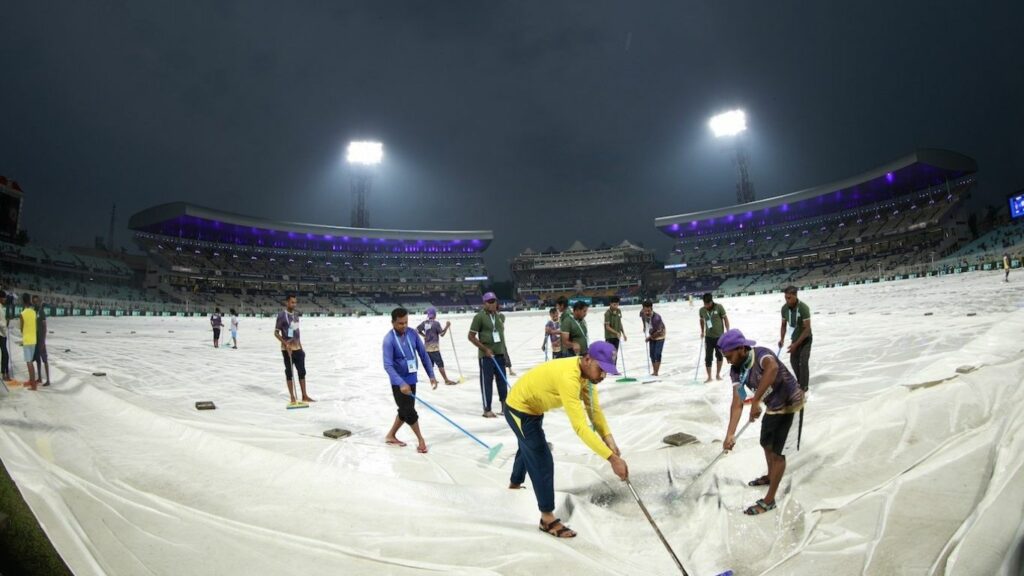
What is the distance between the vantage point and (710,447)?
5469 millimetres

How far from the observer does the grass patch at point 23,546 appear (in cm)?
156

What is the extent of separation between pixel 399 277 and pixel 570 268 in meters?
31.8

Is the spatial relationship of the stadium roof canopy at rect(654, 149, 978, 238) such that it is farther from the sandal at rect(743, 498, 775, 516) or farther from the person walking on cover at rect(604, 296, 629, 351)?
the sandal at rect(743, 498, 775, 516)

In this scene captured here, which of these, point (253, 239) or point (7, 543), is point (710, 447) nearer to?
point (7, 543)

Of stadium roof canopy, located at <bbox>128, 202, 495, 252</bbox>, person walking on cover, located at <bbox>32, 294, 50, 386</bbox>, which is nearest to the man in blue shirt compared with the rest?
person walking on cover, located at <bbox>32, 294, 50, 386</bbox>

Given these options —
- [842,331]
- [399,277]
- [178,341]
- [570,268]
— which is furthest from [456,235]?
[842,331]

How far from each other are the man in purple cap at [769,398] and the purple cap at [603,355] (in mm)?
1130

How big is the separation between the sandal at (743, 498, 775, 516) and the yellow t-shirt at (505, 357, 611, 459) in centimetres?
147

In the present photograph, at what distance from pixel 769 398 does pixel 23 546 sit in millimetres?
4676

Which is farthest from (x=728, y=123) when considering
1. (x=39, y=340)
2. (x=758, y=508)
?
(x=39, y=340)

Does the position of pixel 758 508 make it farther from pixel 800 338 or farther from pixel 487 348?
pixel 487 348

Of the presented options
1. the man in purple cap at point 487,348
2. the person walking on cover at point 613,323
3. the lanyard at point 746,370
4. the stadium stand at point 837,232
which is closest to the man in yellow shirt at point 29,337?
the man in purple cap at point 487,348

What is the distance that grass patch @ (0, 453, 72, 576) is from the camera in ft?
5.12

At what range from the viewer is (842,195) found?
6656 centimetres
